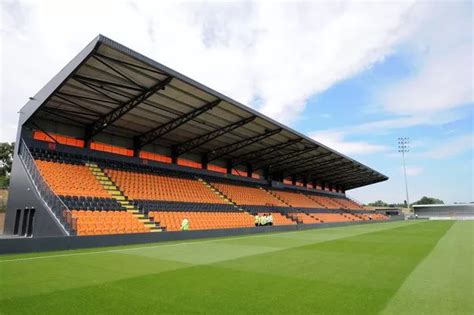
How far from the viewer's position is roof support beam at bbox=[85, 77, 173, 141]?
18181 millimetres

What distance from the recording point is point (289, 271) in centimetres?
827

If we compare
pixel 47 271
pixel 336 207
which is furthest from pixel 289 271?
pixel 336 207

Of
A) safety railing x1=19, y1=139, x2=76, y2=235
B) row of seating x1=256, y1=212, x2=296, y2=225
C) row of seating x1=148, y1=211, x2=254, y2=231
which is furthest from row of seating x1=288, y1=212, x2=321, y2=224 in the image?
safety railing x1=19, y1=139, x2=76, y2=235

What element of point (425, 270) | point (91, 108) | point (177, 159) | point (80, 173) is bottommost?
point (425, 270)

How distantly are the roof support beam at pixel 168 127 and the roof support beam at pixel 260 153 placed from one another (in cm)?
1275

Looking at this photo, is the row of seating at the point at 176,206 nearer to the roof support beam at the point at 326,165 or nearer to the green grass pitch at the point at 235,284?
the green grass pitch at the point at 235,284

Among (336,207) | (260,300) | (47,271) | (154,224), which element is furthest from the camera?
(336,207)

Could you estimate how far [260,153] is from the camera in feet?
118

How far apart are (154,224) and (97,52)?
1026cm

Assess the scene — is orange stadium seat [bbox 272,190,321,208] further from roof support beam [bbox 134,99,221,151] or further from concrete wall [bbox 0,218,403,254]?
roof support beam [bbox 134,99,221,151]

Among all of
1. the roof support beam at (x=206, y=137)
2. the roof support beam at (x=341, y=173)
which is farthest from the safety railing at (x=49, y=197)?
the roof support beam at (x=341, y=173)

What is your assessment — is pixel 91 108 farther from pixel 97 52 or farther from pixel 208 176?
pixel 208 176

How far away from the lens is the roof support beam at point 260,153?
33150 mm

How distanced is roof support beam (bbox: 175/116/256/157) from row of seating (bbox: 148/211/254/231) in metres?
6.82
